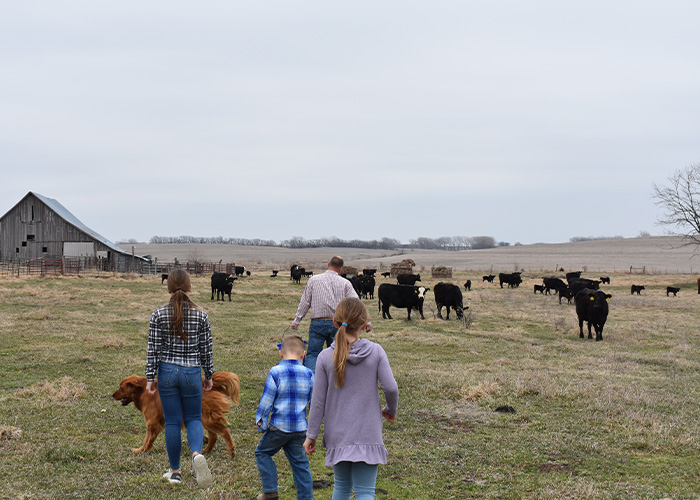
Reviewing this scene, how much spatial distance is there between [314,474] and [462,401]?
3729 mm

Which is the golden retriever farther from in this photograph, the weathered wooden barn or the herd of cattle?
the weathered wooden barn

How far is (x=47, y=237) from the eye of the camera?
48.4m

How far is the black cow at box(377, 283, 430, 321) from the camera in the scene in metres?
21.3

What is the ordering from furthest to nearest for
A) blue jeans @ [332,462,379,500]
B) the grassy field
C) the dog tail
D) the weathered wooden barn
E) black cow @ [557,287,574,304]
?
the weathered wooden barn → black cow @ [557,287,574,304] → the dog tail → the grassy field → blue jeans @ [332,462,379,500]

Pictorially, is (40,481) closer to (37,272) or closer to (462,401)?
(462,401)

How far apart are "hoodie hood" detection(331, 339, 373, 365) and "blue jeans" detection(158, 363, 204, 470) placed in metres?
1.93

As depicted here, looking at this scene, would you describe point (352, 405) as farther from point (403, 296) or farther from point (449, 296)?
point (449, 296)

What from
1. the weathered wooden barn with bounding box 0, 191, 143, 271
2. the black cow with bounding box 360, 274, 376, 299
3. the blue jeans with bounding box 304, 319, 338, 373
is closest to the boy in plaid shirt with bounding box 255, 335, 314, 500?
the blue jeans with bounding box 304, 319, 338, 373

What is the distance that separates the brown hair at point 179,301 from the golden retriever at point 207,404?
937 millimetres

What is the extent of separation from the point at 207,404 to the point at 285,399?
1.65 meters

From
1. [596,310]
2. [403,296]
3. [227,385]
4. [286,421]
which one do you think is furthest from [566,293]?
[286,421]

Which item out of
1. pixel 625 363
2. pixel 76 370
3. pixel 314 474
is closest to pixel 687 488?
pixel 314 474

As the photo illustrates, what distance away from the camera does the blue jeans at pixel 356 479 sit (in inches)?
158

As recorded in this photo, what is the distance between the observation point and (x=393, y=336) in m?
16.4
